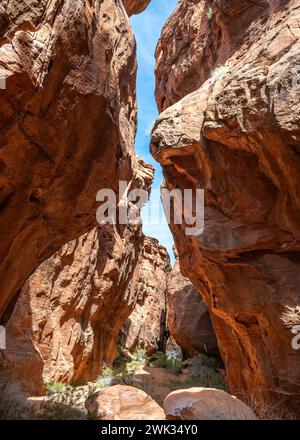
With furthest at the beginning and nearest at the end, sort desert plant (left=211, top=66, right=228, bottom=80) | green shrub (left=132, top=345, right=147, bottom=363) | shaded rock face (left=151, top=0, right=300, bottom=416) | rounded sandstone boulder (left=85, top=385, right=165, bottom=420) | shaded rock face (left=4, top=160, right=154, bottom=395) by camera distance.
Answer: green shrub (left=132, top=345, right=147, bottom=363) → desert plant (left=211, top=66, right=228, bottom=80) → shaded rock face (left=4, top=160, right=154, bottom=395) → shaded rock face (left=151, top=0, right=300, bottom=416) → rounded sandstone boulder (left=85, top=385, right=165, bottom=420)

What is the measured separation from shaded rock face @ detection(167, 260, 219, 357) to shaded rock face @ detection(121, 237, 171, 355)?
120 inches

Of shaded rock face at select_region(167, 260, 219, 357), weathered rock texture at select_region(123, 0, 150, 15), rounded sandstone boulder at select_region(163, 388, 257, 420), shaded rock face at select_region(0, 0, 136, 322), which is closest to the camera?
shaded rock face at select_region(0, 0, 136, 322)

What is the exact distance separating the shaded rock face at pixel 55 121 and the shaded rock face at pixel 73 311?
2626 millimetres

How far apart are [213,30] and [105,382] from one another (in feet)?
45.3

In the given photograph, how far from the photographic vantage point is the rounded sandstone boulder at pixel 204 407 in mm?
5109

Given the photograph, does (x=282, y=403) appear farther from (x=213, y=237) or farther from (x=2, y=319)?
(x=2, y=319)

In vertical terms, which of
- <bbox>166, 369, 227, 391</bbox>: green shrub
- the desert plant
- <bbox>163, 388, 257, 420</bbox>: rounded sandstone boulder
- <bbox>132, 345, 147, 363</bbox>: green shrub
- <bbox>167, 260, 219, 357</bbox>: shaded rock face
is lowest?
<bbox>132, 345, 147, 363</bbox>: green shrub

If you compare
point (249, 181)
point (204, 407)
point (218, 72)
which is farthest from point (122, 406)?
point (218, 72)

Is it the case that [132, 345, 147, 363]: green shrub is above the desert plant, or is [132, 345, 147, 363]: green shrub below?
below

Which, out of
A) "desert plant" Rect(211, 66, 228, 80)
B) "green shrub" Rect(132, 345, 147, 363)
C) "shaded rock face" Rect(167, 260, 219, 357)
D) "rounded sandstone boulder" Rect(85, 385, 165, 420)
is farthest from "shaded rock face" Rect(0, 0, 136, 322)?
"green shrub" Rect(132, 345, 147, 363)

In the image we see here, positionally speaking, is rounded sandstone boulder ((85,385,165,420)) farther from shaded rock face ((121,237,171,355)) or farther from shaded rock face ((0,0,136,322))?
shaded rock face ((121,237,171,355))

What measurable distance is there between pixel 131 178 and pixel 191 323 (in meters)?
12.5

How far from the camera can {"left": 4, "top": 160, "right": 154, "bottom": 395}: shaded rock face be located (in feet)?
31.4

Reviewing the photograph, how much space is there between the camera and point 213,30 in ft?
41.0
